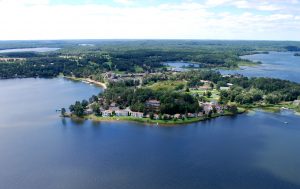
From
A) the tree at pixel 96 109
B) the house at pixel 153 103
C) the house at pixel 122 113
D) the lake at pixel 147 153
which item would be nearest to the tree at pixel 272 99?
the lake at pixel 147 153

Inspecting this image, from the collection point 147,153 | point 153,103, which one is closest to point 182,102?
point 153,103

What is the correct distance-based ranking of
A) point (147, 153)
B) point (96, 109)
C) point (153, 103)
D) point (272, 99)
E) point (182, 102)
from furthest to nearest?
point (272, 99) < point (153, 103) < point (182, 102) < point (96, 109) < point (147, 153)

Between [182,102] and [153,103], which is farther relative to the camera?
[153,103]

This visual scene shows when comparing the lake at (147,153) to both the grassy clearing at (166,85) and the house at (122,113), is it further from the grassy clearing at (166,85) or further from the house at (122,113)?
the grassy clearing at (166,85)

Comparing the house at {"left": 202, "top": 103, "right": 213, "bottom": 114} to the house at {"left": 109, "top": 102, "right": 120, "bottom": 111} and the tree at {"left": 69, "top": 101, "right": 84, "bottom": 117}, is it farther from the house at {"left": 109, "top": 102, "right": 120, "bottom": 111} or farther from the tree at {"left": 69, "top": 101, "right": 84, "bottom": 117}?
the tree at {"left": 69, "top": 101, "right": 84, "bottom": 117}

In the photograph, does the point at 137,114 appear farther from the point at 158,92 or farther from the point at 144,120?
the point at 158,92

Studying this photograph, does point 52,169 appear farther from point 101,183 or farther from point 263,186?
point 263,186
